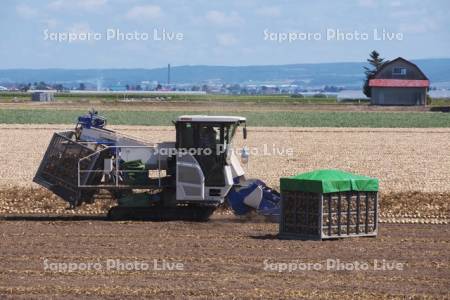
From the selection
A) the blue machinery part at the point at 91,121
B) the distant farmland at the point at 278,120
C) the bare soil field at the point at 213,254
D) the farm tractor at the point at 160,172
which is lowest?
the bare soil field at the point at 213,254

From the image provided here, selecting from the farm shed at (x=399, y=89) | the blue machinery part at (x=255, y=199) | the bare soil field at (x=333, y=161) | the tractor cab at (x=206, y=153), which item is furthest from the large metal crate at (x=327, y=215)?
the farm shed at (x=399, y=89)

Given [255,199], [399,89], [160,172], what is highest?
[399,89]

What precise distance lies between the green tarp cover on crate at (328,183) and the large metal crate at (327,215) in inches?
4.6

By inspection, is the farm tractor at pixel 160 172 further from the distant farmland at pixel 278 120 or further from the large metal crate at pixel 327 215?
the distant farmland at pixel 278 120

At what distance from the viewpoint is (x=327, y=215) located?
16594mm

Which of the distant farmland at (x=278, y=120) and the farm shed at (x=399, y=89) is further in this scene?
the farm shed at (x=399, y=89)

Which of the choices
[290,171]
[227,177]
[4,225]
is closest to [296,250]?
[227,177]

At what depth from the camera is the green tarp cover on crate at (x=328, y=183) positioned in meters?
16.3

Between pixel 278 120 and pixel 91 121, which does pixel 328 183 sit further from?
pixel 278 120

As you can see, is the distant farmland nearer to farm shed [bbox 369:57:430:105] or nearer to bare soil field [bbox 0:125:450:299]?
bare soil field [bbox 0:125:450:299]

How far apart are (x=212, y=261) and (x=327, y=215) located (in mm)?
2922

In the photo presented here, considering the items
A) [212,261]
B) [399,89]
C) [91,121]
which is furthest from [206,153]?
[399,89]

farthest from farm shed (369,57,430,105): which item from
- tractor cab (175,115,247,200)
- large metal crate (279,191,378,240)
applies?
large metal crate (279,191,378,240)

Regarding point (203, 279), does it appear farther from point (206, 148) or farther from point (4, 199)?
point (4, 199)
